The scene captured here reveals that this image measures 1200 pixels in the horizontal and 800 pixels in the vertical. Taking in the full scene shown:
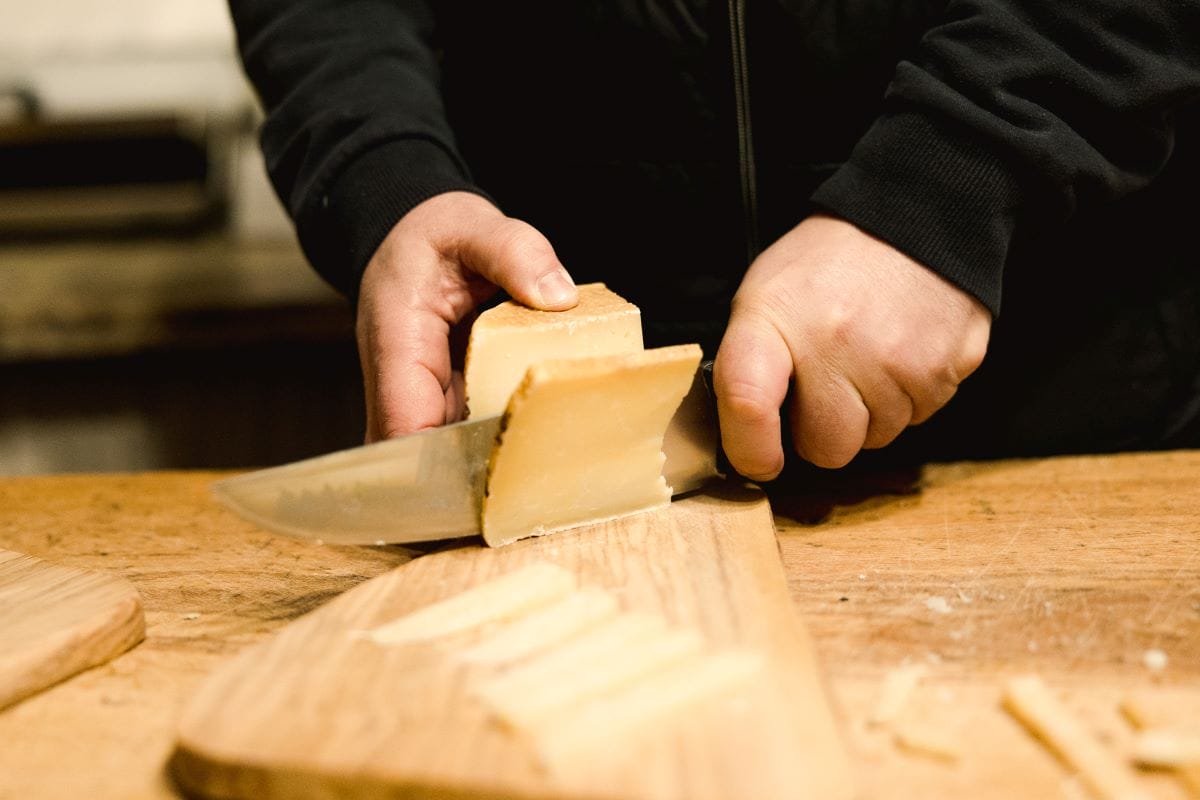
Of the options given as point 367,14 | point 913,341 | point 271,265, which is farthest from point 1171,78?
point 271,265

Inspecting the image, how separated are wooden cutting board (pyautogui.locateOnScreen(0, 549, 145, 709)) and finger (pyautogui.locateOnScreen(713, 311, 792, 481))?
2.13 ft

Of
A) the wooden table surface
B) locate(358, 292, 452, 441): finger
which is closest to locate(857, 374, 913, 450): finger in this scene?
the wooden table surface

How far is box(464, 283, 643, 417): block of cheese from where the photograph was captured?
1.14 metres

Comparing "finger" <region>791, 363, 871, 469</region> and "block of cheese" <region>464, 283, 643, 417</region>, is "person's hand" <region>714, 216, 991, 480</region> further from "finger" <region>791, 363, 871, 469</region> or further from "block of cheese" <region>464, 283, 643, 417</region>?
"block of cheese" <region>464, 283, 643, 417</region>

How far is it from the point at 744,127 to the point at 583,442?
20.0 inches

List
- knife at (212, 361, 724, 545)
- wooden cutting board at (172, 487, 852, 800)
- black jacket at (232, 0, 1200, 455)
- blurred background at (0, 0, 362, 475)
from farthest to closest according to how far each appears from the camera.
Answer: blurred background at (0, 0, 362, 475)
black jacket at (232, 0, 1200, 455)
knife at (212, 361, 724, 545)
wooden cutting board at (172, 487, 852, 800)

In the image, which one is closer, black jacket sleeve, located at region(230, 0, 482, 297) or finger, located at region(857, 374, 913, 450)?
finger, located at region(857, 374, 913, 450)

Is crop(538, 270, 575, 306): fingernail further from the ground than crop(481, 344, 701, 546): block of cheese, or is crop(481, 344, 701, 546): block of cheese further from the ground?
crop(538, 270, 575, 306): fingernail

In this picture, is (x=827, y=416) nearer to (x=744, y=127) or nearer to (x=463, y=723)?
(x=744, y=127)

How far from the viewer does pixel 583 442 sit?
1.14 meters

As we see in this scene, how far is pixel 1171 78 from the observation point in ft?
3.75

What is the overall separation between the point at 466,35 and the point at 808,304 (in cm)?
76

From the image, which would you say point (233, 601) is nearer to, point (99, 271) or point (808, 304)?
point (808, 304)

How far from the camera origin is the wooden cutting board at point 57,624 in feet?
3.13
